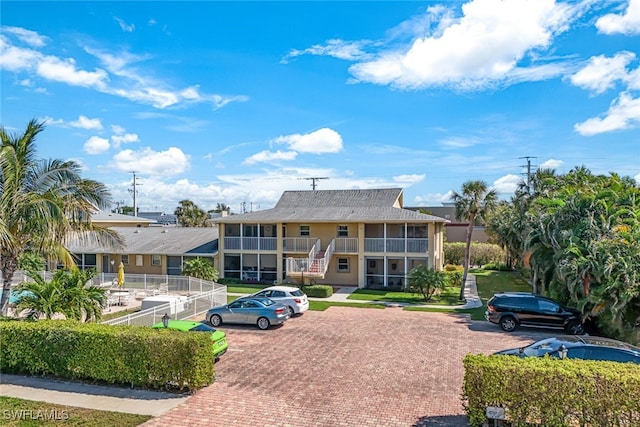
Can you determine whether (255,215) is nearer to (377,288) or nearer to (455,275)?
(377,288)

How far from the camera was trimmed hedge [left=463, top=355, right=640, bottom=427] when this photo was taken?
8.32 m

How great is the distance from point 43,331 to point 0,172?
557cm

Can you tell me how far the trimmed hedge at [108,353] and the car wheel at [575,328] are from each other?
14989mm

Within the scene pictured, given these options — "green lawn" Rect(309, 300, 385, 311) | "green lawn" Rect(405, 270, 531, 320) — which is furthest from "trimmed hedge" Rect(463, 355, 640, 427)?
"green lawn" Rect(309, 300, 385, 311)

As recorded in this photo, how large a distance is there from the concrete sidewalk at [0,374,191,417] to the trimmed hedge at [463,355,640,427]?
701cm

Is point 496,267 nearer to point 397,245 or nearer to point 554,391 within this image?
point 397,245

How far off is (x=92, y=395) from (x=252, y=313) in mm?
8292

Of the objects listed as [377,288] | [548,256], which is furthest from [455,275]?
[548,256]

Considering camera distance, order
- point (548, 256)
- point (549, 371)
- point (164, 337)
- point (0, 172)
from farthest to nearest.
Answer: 1. point (548, 256)
2. point (0, 172)
3. point (164, 337)
4. point (549, 371)

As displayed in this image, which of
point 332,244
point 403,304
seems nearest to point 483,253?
point 332,244

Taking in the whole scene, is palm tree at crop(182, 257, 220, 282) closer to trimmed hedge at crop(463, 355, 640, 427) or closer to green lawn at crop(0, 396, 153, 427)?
green lawn at crop(0, 396, 153, 427)

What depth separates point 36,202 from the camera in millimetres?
13758

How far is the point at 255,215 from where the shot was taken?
33.4 metres

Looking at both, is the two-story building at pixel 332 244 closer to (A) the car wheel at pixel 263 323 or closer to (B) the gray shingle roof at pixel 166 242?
(B) the gray shingle roof at pixel 166 242
